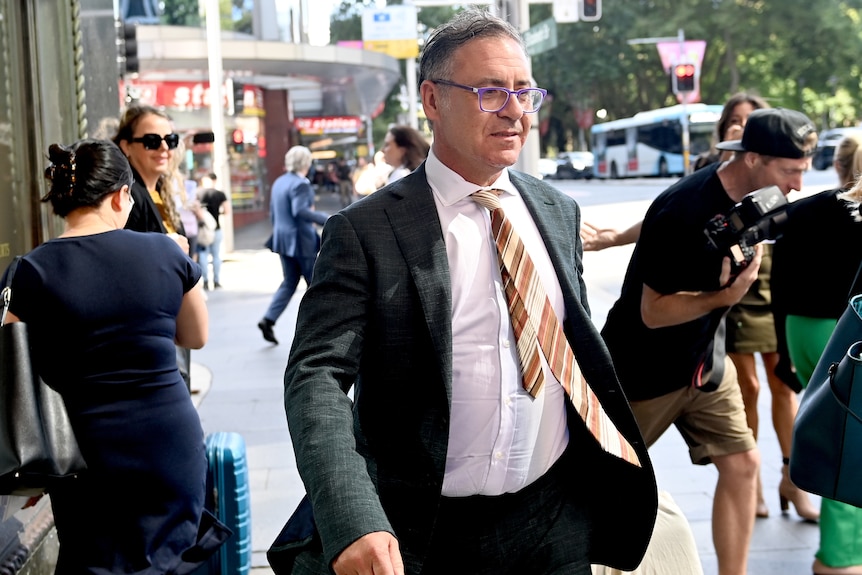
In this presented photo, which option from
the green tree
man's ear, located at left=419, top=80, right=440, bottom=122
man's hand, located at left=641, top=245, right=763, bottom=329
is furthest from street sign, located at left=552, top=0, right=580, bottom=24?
the green tree

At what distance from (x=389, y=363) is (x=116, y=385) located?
4.30 ft

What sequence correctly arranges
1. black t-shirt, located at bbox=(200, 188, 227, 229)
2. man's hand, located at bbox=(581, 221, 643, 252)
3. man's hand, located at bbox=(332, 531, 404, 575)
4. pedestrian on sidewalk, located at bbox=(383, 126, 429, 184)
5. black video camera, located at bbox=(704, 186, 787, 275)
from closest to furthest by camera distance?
man's hand, located at bbox=(332, 531, 404, 575) → black video camera, located at bbox=(704, 186, 787, 275) → man's hand, located at bbox=(581, 221, 643, 252) → pedestrian on sidewalk, located at bbox=(383, 126, 429, 184) → black t-shirt, located at bbox=(200, 188, 227, 229)

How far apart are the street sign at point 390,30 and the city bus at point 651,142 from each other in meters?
10.4

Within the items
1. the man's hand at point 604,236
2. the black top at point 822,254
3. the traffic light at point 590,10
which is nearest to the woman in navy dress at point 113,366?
the man's hand at point 604,236

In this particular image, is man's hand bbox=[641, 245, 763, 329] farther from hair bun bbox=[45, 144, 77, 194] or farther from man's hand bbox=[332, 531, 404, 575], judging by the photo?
man's hand bbox=[332, 531, 404, 575]

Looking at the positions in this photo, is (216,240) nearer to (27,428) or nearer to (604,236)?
(604,236)

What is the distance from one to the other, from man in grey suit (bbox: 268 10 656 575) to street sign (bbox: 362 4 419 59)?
145 ft

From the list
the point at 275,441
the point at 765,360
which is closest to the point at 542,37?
the point at 275,441

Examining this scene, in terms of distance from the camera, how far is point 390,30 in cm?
4647

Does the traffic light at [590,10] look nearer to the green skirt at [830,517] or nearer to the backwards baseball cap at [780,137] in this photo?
the green skirt at [830,517]

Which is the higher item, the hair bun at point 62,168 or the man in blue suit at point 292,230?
the hair bun at point 62,168

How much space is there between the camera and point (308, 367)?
2168 millimetres

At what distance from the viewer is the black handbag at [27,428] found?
288cm

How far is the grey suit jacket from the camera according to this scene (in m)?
2.19
